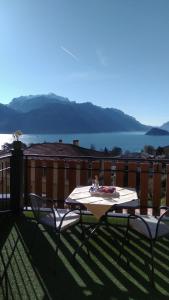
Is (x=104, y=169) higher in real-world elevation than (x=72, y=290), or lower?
higher

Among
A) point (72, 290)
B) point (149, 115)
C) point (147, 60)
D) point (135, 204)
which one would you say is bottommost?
point (72, 290)

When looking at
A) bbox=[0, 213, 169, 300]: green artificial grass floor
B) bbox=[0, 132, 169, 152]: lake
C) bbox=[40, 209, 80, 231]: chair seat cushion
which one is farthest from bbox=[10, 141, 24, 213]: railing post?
bbox=[0, 132, 169, 152]: lake

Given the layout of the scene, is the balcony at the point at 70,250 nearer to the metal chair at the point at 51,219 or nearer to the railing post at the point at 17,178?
the railing post at the point at 17,178

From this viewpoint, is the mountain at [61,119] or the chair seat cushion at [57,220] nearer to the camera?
the chair seat cushion at [57,220]

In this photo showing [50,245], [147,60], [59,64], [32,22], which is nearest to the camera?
[50,245]

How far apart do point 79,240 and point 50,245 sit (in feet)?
1.33

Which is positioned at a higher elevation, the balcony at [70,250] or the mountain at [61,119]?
the mountain at [61,119]

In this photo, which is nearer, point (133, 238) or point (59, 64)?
point (133, 238)

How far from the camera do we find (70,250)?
4434mm

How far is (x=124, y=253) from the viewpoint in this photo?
438cm

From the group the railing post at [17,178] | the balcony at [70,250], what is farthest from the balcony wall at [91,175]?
the railing post at [17,178]

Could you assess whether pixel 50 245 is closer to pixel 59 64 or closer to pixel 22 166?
pixel 22 166

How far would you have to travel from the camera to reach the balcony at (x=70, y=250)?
351cm

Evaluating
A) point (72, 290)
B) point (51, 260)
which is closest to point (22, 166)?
point (51, 260)
